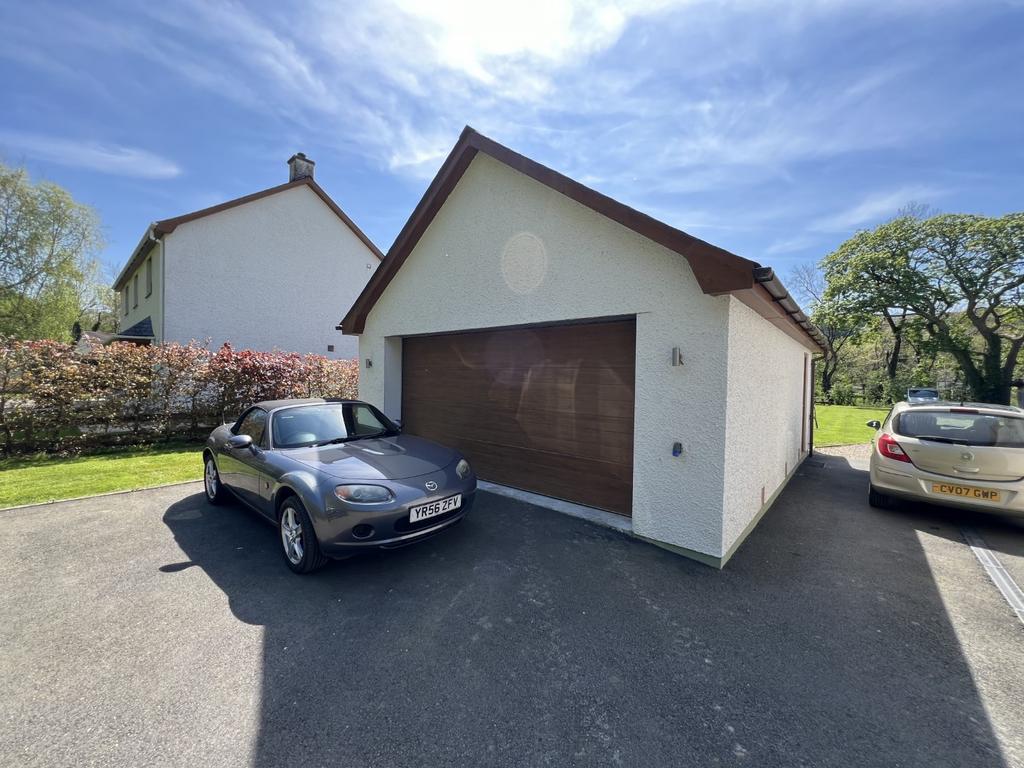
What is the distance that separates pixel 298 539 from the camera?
3.58 m

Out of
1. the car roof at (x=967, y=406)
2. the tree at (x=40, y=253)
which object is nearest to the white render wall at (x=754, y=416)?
the car roof at (x=967, y=406)

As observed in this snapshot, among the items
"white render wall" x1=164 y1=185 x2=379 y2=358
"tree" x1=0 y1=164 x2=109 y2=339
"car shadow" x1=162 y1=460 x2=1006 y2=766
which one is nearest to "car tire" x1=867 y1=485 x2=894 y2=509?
"car shadow" x1=162 y1=460 x2=1006 y2=766

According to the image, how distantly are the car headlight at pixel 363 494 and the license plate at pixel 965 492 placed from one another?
Answer: 665 centimetres

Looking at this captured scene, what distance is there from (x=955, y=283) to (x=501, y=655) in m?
31.2

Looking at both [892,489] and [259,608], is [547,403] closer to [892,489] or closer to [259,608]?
[259,608]

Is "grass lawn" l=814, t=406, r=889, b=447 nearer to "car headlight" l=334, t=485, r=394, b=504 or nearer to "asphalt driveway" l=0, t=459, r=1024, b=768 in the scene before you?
"asphalt driveway" l=0, t=459, r=1024, b=768

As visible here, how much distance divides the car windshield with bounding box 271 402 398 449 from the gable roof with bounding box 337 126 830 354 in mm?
2945

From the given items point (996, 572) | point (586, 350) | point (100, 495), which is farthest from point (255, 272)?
point (996, 572)

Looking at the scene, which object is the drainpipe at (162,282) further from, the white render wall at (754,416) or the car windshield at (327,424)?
the white render wall at (754,416)

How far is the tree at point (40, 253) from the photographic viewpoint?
56.7 ft

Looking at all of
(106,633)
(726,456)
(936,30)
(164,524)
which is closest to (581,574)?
(726,456)

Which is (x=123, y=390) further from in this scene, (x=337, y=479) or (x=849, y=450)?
(x=849, y=450)

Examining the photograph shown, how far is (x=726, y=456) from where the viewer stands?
373 cm

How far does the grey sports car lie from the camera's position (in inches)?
132
